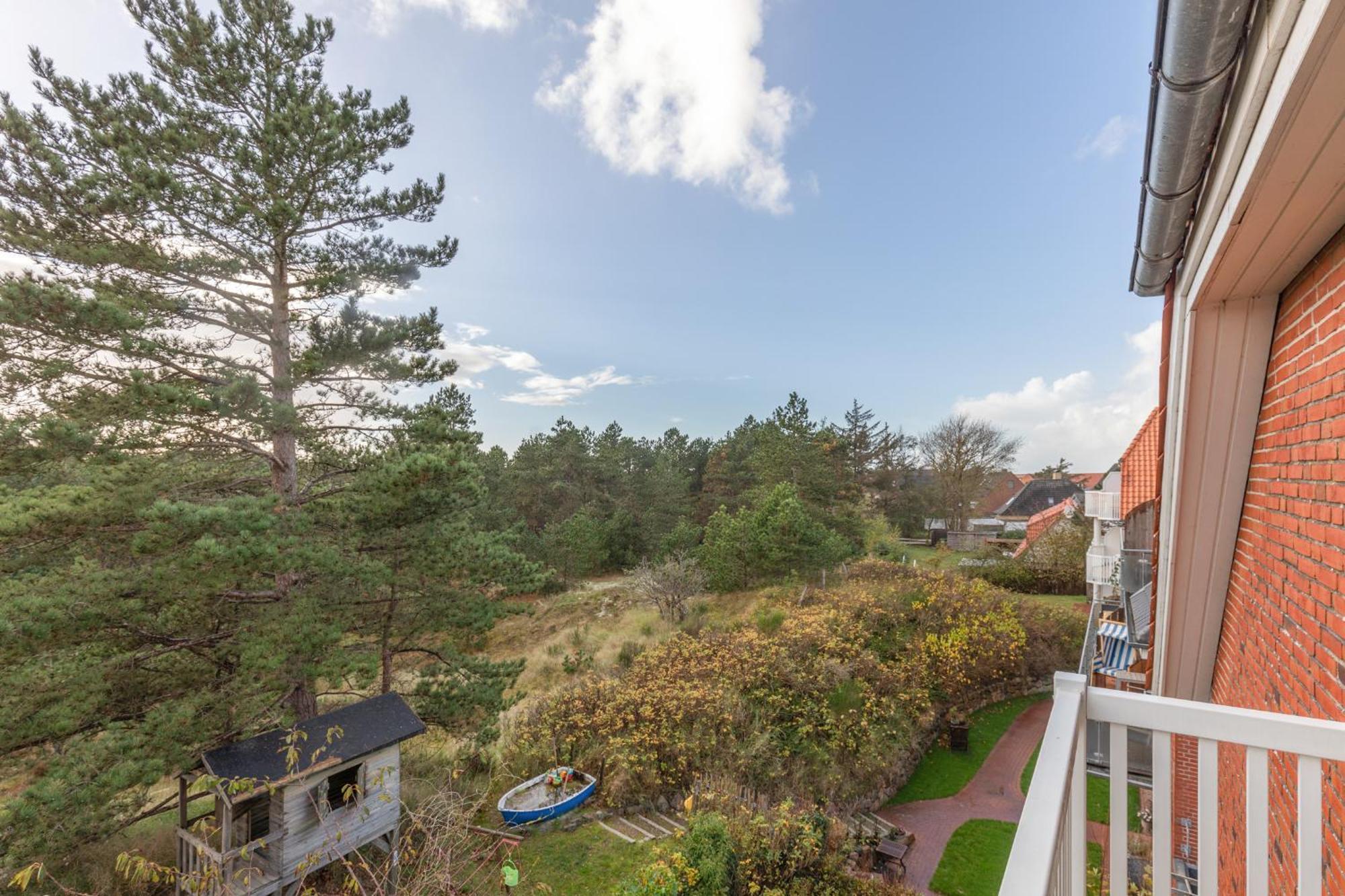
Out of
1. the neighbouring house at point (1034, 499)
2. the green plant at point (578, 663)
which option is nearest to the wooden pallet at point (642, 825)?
the green plant at point (578, 663)

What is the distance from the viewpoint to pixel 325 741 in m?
7.05

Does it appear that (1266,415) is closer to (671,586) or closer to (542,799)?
(542,799)

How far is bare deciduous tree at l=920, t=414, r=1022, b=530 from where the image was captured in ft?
90.7

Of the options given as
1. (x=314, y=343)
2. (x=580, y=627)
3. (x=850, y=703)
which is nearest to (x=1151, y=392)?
(x=850, y=703)

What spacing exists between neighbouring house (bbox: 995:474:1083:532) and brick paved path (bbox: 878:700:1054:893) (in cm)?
2607

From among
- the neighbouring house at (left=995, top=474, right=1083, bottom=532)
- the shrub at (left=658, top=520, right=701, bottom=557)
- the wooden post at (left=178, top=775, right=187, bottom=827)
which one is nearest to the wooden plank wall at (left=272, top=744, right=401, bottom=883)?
the wooden post at (left=178, top=775, right=187, bottom=827)

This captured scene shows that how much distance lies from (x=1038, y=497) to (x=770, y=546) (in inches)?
1018

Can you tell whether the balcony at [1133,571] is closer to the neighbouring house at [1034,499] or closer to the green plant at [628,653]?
the green plant at [628,653]

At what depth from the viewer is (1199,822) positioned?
155 cm

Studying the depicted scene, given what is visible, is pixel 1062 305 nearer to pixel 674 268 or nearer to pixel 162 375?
pixel 674 268

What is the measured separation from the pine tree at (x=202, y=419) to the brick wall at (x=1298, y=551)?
341 inches

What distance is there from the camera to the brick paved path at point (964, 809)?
797cm

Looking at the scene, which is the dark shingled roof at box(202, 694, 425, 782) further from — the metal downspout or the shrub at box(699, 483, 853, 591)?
the shrub at box(699, 483, 853, 591)

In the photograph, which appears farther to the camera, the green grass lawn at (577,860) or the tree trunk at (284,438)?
the tree trunk at (284,438)
